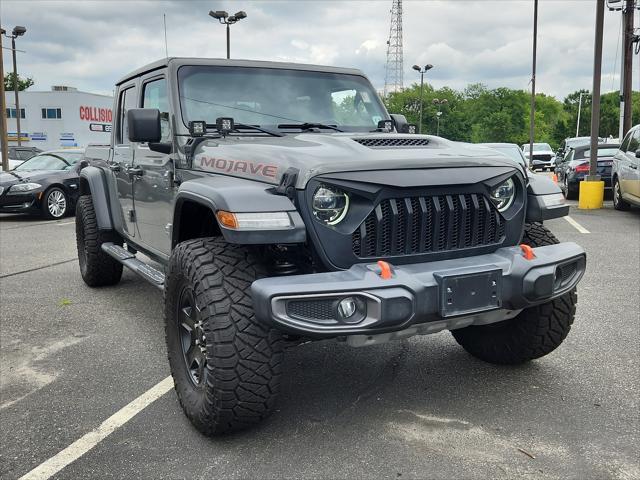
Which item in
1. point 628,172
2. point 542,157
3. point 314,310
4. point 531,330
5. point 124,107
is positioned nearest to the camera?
point 314,310

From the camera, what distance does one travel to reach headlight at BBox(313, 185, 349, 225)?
289 centimetres

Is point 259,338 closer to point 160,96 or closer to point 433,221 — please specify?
point 433,221

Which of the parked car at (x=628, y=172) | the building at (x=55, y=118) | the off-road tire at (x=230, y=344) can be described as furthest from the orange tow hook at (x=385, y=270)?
the building at (x=55, y=118)

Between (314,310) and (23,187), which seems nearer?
(314,310)

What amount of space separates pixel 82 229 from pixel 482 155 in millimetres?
4425

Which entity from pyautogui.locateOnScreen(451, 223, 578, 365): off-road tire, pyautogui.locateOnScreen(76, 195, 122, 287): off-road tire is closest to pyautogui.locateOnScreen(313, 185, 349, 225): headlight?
pyautogui.locateOnScreen(451, 223, 578, 365): off-road tire

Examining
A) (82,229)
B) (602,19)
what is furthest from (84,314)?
(602,19)

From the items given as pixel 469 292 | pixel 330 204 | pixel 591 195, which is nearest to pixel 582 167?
pixel 591 195

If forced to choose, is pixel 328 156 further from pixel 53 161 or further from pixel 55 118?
pixel 55 118

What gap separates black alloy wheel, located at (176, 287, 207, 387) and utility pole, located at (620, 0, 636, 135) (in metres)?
20.7

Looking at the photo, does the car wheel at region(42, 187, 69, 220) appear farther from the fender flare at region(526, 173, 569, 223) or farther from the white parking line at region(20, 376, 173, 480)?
the fender flare at region(526, 173, 569, 223)

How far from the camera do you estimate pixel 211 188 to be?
9.90 ft

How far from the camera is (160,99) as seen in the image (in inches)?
174

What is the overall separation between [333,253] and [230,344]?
618mm
